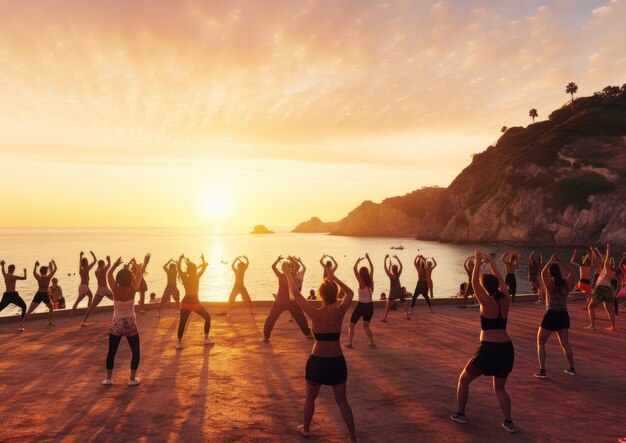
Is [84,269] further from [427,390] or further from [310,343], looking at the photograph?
[427,390]

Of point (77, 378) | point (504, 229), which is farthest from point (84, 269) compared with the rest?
point (504, 229)

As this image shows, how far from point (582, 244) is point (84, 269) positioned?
10872cm

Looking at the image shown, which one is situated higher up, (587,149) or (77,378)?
(587,149)

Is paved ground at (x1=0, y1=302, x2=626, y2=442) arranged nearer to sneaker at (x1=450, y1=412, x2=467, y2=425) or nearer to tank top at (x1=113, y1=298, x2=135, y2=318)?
sneaker at (x1=450, y1=412, x2=467, y2=425)

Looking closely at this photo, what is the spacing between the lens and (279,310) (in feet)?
37.3

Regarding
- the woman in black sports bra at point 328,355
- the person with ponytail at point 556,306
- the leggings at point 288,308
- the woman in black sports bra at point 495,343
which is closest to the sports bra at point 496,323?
the woman in black sports bra at point 495,343

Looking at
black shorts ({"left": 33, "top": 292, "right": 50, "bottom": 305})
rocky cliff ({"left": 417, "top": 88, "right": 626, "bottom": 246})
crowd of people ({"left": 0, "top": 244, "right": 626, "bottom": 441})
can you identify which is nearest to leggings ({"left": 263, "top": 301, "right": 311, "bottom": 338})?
crowd of people ({"left": 0, "top": 244, "right": 626, "bottom": 441})

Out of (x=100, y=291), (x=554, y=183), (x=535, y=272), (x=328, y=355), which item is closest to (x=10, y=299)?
(x=100, y=291)

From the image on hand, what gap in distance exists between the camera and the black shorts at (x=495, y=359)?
5.80m

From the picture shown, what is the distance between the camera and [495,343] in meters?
5.88

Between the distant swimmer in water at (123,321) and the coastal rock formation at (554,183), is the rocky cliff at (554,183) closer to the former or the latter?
the coastal rock formation at (554,183)

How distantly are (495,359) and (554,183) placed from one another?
113494mm

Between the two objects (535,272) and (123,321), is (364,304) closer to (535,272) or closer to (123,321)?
(123,321)

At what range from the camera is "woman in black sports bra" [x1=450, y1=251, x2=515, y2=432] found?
582 cm
